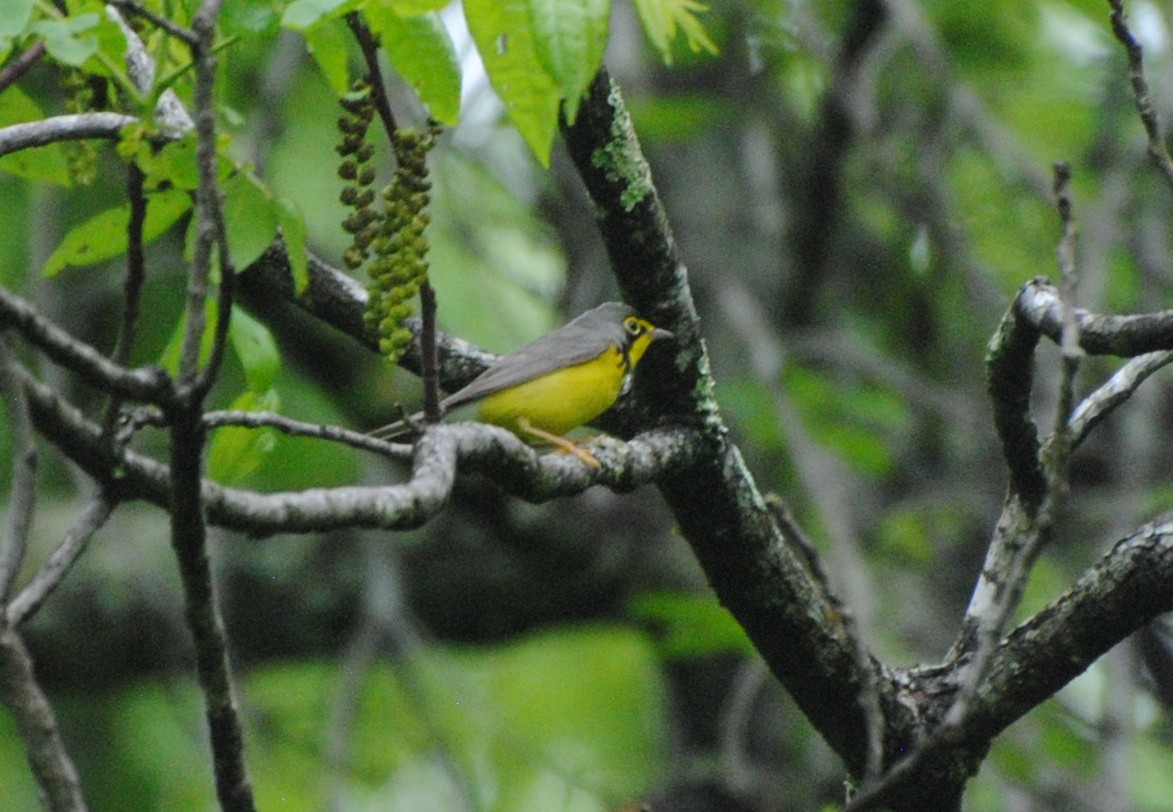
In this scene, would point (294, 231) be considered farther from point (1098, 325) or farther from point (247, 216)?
point (1098, 325)

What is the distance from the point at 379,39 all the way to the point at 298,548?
595 cm

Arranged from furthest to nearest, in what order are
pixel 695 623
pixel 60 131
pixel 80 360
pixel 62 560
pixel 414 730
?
pixel 414 730 → pixel 695 623 → pixel 60 131 → pixel 62 560 → pixel 80 360

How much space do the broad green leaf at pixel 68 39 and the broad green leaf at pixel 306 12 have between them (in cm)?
27

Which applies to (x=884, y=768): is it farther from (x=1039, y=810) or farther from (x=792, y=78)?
(x=792, y=78)

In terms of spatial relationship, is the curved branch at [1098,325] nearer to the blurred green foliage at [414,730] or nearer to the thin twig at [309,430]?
the thin twig at [309,430]

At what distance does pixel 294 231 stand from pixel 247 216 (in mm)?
103

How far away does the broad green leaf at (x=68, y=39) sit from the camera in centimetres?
210

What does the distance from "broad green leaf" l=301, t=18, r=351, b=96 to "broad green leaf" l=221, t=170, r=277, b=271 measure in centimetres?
23

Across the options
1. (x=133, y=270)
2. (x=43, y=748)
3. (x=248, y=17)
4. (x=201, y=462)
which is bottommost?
(x=43, y=748)

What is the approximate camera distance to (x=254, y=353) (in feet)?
9.18

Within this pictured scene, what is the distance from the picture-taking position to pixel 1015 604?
91.1 inches

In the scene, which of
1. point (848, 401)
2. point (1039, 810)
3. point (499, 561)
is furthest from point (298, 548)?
point (1039, 810)

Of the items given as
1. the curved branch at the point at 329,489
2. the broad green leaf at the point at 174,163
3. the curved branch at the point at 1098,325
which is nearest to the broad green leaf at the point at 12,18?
the broad green leaf at the point at 174,163

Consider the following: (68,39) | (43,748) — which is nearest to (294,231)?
(68,39)
